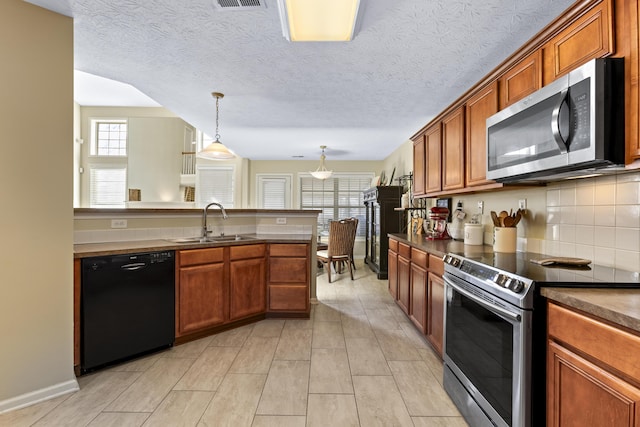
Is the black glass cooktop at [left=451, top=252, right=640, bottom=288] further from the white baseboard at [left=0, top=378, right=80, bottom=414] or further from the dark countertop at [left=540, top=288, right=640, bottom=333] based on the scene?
the white baseboard at [left=0, top=378, right=80, bottom=414]

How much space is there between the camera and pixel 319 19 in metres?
1.92

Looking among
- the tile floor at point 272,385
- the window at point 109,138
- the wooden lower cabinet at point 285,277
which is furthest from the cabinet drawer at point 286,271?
the window at point 109,138

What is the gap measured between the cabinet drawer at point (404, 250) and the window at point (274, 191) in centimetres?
445

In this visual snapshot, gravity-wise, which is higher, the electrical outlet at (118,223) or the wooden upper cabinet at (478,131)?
the wooden upper cabinet at (478,131)

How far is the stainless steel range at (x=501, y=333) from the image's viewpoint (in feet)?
4.08

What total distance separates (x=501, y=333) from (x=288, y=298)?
2.27 meters

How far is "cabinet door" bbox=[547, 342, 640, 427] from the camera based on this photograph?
2.93 feet

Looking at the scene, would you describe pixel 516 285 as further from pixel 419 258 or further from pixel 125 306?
pixel 125 306

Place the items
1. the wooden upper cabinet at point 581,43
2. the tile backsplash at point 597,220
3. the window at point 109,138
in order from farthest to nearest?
the window at point 109,138
the tile backsplash at point 597,220
the wooden upper cabinet at point 581,43

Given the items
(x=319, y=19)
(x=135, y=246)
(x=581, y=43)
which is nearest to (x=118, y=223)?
(x=135, y=246)

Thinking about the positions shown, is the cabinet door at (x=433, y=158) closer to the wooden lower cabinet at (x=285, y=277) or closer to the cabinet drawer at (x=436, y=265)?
the cabinet drawer at (x=436, y=265)

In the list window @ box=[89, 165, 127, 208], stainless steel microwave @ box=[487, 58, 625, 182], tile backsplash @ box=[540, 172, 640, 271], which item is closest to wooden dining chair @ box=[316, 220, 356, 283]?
tile backsplash @ box=[540, 172, 640, 271]

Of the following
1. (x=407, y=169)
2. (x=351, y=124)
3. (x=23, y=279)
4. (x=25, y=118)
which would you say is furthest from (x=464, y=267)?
(x=407, y=169)

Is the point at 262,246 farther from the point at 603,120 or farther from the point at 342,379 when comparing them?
the point at 603,120
